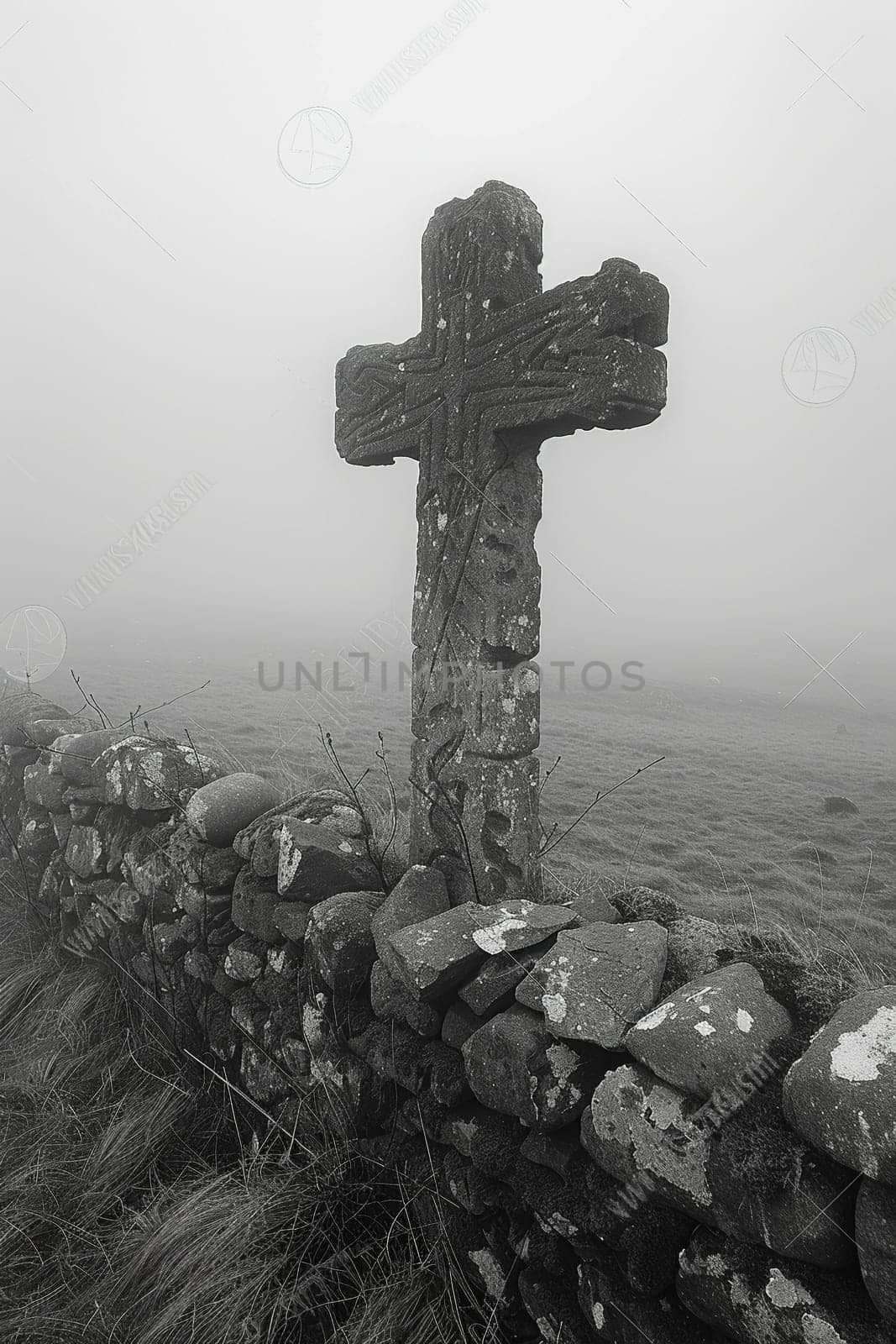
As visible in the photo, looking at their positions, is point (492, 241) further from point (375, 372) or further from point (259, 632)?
point (259, 632)

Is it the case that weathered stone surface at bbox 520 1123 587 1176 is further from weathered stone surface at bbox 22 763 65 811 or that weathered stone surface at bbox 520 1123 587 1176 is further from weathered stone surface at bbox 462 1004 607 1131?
weathered stone surface at bbox 22 763 65 811

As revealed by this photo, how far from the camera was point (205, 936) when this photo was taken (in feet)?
12.5

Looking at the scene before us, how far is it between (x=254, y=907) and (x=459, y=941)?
127 cm

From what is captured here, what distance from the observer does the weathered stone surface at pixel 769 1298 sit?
157 centimetres

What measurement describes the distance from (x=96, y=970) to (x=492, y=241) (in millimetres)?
4313

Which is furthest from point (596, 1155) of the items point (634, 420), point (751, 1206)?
point (634, 420)

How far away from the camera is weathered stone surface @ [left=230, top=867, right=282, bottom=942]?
11.3ft

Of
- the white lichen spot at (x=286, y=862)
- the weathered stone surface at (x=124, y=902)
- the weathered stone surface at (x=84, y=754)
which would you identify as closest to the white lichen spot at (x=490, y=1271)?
the white lichen spot at (x=286, y=862)

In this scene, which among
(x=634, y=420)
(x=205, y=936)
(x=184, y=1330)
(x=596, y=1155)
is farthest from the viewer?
(x=205, y=936)

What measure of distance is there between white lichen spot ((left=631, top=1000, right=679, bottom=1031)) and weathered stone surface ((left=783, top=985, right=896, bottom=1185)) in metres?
0.34

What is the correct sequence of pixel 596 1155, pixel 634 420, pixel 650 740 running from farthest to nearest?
pixel 650 740, pixel 634 420, pixel 596 1155

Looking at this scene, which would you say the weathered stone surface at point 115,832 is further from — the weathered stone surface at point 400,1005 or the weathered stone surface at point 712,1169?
the weathered stone surface at point 712,1169

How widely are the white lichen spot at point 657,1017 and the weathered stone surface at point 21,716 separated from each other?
500 centimetres

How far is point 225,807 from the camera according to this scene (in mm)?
3896
